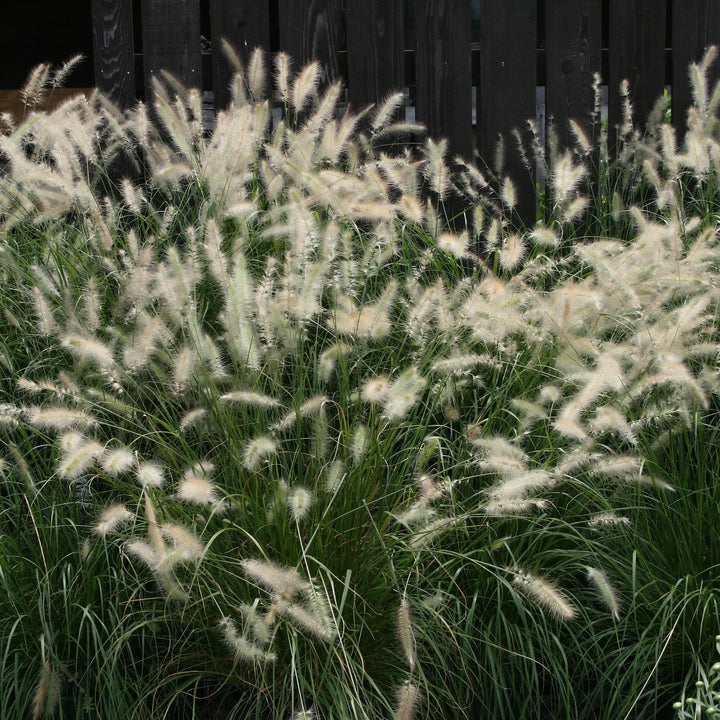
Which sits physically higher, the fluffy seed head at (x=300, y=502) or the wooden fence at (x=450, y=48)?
the wooden fence at (x=450, y=48)

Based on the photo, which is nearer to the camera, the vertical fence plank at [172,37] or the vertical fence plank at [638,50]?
the vertical fence plank at [172,37]

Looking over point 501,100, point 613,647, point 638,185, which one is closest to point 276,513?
point 613,647

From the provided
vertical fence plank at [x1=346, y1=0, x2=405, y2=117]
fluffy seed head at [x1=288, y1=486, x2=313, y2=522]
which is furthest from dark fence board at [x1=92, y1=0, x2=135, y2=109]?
fluffy seed head at [x1=288, y1=486, x2=313, y2=522]

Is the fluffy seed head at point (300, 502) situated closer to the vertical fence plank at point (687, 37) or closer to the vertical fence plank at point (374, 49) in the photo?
the vertical fence plank at point (374, 49)

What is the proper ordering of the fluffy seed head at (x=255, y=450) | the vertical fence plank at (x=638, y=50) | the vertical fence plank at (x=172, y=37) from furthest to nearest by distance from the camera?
the vertical fence plank at (x=638, y=50) → the vertical fence plank at (x=172, y=37) → the fluffy seed head at (x=255, y=450)

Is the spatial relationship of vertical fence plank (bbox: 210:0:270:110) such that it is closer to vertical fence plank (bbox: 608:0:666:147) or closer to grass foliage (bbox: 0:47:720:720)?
vertical fence plank (bbox: 608:0:666:147)

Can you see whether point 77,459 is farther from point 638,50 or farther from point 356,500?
point 638,50

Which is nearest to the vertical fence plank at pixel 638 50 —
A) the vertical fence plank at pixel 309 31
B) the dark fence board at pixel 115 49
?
the vertical fence plank at pixel 309 31

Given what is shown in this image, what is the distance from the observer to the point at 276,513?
2150 millimetres

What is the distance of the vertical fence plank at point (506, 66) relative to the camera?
14.5ft

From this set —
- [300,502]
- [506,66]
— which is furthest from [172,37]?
[300,502]

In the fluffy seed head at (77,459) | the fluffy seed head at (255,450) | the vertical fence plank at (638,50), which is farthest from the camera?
the vertical fence plank at (638,50)

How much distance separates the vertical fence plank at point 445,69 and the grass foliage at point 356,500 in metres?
1.69

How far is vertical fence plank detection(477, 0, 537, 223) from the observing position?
4430 millimetres
